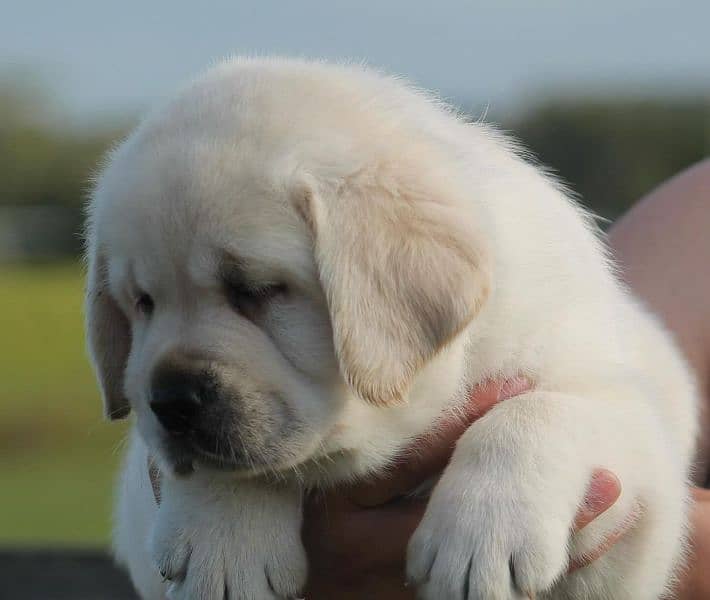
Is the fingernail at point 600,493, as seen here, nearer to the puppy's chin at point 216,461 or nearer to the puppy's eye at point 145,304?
the puppy's chin at point 216,461

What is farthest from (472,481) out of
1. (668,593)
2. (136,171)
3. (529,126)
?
(529,126)

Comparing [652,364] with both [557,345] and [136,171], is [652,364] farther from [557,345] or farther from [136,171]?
[136,171]

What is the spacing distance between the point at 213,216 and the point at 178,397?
507 mm

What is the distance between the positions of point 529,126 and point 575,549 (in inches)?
1512

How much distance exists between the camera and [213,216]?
3.39 meters

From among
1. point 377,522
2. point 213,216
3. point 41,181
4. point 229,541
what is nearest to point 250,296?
point 213,216

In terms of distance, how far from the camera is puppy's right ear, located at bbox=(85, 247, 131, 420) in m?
3.97

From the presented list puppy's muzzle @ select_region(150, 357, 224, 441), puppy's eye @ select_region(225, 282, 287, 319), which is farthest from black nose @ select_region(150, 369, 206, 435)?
puppy's eye @ select_region(225, 282, 287, 319)

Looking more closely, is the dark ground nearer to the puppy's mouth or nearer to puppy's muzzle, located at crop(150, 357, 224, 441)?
the puppy's mouth

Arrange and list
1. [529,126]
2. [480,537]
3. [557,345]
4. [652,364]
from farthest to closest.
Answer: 1. [529,126]
2. [652,364]
3. [557,345]
4. [480,537]

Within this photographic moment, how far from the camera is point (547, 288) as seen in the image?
3.88 m

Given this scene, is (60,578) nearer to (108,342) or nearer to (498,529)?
(108,342)

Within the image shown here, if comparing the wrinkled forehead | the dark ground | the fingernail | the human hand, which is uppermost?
the wrinkled forehead

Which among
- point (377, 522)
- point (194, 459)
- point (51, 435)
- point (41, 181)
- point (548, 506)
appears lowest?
point (41, 181)
